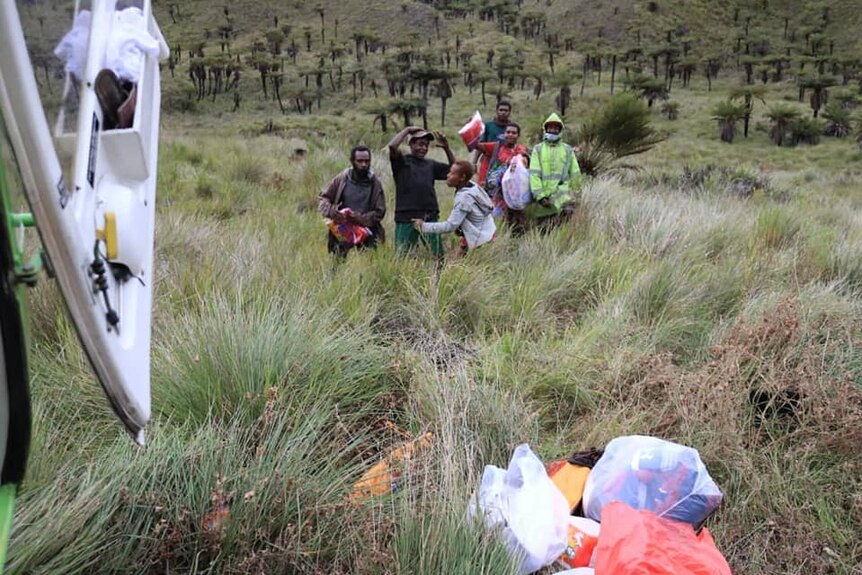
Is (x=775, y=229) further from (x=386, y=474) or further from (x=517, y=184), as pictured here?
(x=386, y=474)

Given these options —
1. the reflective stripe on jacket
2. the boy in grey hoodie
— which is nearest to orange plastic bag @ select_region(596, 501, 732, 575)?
the boy in grey hoodie

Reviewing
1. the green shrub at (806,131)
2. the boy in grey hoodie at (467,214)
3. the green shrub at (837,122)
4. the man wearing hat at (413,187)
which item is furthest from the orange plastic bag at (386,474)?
the green shrub at (837,122)

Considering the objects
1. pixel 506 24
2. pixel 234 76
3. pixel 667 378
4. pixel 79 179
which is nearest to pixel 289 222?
pixel 667 378

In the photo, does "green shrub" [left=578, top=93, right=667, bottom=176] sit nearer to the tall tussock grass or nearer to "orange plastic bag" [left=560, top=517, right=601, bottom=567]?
the tall tussock grass

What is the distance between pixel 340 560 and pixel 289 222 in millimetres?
5790

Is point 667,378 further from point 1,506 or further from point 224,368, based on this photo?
point 1,506

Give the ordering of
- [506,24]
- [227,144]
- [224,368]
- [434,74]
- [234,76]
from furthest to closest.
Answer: [506,24] < [234,76] < [434,74] < [227,144] < [224,368]

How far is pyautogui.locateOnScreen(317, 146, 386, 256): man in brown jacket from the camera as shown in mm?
5711

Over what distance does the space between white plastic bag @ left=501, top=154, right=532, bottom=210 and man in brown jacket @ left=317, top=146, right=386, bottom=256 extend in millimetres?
Result: 1504

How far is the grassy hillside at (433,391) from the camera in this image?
208 centimetres

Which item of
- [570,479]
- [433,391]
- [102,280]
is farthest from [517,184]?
[102,280]

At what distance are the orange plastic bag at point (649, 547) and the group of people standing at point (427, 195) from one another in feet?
11.3

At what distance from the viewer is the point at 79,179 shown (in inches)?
51.8

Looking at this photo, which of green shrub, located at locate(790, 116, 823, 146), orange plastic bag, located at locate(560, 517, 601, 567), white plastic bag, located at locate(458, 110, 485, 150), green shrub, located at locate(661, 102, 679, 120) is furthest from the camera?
green shrub, located at locate(661, 102, 679, 120)
